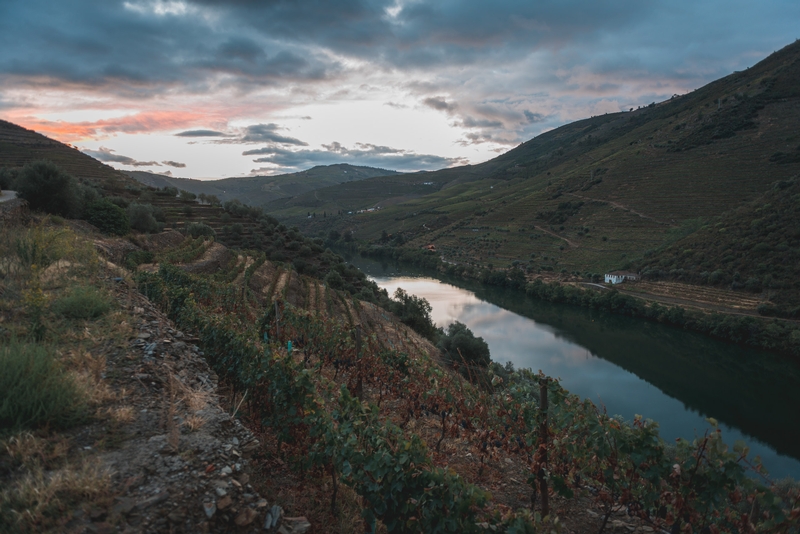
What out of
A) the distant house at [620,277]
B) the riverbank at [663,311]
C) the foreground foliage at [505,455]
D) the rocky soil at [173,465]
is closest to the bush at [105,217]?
the foreground foliage at [505,455]

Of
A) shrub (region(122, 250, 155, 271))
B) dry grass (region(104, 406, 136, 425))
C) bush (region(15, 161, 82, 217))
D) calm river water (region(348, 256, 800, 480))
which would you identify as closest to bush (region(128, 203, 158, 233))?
bush (region(15, 161, 82, 217))

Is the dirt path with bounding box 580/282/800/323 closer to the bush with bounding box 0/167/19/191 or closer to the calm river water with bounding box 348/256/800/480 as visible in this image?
the calm river water with bounding box 348/256/800/480

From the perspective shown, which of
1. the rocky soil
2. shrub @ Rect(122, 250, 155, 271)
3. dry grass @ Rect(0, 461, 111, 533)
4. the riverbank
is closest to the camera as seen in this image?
dry grass @ Rect(0, 461, 111, 533)

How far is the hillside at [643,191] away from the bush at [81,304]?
154 feet

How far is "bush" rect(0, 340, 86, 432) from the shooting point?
284 centimetres

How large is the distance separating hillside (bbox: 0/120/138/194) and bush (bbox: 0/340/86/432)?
38740 mm

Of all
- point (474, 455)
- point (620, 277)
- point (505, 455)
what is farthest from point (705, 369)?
point (474, 455)

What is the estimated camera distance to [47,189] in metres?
16.1

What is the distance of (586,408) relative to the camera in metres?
3.87

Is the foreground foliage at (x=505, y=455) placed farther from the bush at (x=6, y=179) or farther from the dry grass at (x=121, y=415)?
the bush at (x=6, y=179)

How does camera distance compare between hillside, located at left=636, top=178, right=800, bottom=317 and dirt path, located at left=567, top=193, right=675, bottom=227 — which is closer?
hillside, located at left=636, top=178, right=800, bottom=317

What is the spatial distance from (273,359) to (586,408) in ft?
11.8

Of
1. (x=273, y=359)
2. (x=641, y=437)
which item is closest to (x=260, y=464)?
(x=273, y=359)

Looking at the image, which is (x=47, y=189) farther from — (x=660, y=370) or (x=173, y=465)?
(x=660, y=370)
